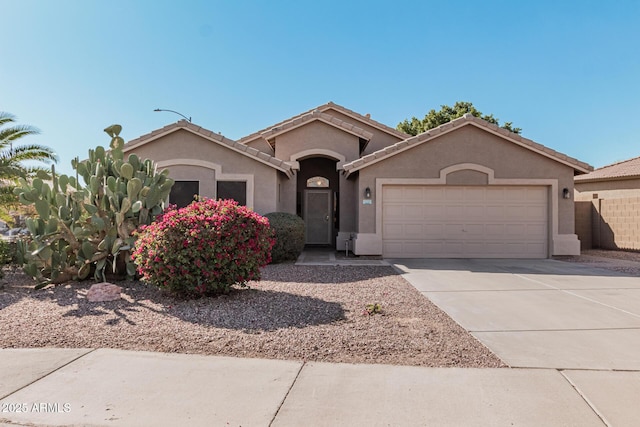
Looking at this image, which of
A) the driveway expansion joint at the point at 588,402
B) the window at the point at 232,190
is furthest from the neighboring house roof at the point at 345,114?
the driveway expansion joint at the point at 588,402

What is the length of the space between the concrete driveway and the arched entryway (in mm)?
6277

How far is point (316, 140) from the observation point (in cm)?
1504

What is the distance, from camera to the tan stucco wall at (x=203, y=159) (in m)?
12.9

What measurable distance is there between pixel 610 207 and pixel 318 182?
11905 mm

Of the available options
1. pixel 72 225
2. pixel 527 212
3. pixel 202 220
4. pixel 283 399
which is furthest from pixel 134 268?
pixel 527 212

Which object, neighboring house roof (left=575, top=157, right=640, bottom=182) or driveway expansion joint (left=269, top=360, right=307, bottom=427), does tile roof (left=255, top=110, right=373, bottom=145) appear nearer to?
neighboring house roof (left=575, top=157, right=640, bottom=182)

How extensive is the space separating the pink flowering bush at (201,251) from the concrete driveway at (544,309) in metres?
3.32

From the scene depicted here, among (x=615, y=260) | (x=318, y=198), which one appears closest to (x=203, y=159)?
(x=318, y=198)

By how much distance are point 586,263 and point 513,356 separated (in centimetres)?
961

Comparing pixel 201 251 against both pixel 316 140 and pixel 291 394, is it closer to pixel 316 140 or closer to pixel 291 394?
pixel 291 394

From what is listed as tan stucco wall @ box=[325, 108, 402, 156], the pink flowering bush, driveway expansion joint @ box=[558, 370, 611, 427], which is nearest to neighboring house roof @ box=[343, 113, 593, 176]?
tan stucco wall @ box=[325, 108, 402, 156]

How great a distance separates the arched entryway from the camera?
16.8 m

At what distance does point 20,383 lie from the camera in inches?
141

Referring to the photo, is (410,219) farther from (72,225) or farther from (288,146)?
(72,225)
